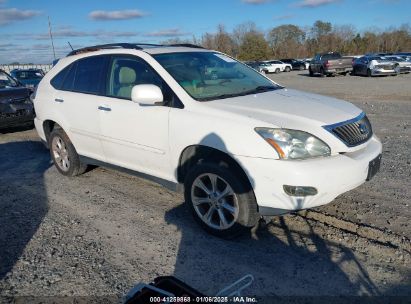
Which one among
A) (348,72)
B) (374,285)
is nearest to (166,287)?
(374,285)

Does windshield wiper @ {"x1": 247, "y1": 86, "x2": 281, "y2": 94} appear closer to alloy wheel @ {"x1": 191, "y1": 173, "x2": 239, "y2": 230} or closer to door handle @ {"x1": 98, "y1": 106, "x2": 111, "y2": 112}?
alloy wheel @ {"x1": 191, "y1": 173, "x2": 239, "y2": 230}

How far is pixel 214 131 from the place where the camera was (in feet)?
11.6

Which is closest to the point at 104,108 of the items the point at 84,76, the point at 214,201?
the point at 84,76

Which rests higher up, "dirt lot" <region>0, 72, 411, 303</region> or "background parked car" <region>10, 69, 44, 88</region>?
"background parked car" <region>10, 69, 44, 88</region>

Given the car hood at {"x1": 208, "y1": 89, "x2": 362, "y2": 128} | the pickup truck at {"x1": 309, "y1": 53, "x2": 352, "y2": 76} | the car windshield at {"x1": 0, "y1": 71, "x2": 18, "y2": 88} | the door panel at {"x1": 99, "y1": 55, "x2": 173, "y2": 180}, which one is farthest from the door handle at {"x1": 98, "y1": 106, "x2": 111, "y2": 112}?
the pickup truck at {"x1": 309, "y1": 53, "x2": 352, "y2": 76}

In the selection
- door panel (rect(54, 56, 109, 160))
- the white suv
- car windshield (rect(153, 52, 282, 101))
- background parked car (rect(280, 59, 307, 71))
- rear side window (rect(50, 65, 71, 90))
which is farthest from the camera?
background parked car (rect(280, 59, 307, 71))

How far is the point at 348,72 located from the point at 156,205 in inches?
1096

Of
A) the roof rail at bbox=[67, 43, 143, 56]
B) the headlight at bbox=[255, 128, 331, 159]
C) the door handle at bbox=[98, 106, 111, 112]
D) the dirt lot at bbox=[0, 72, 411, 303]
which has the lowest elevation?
the dirt lot at bbox=[0, 72, 411, 303]

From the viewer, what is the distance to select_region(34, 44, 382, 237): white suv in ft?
10.7

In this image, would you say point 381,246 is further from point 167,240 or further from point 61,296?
point 61,296

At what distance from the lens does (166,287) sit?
7.05ft

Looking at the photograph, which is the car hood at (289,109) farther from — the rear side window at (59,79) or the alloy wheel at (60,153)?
the alloy wheel at (60,153)

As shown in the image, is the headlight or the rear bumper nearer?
the headlight

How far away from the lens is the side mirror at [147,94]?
3836mm
